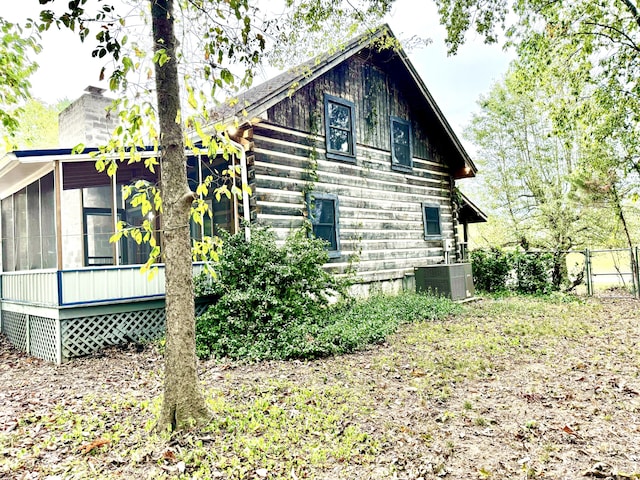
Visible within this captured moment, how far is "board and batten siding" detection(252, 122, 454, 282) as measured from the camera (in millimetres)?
9586

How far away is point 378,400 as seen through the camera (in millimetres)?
4941

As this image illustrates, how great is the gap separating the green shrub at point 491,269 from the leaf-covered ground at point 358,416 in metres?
7.63

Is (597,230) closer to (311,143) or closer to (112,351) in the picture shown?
(311,143)

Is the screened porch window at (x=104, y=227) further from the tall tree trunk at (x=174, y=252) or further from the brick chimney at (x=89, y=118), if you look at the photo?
the tall tree trunk at (x=174, y=252)

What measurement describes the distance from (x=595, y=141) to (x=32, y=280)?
1483 centimetres

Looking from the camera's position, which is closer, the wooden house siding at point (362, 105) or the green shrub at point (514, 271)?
the wooden house siding at point (362, 105)

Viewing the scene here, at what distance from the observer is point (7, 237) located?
11586mm

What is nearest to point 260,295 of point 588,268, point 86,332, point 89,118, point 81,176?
point 86,332

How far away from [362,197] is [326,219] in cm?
167

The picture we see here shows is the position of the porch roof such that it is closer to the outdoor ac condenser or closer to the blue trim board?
the blue trim board

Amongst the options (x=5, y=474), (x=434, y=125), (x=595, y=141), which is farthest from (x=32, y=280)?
(x=595, y=141)

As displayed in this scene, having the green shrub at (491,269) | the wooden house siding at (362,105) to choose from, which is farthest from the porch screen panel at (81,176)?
the green shrub at (491,269)

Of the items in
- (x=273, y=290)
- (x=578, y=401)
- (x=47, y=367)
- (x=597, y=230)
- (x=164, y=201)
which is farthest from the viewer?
(x=597, y=230)

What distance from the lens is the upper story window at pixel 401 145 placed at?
43.7 feet
